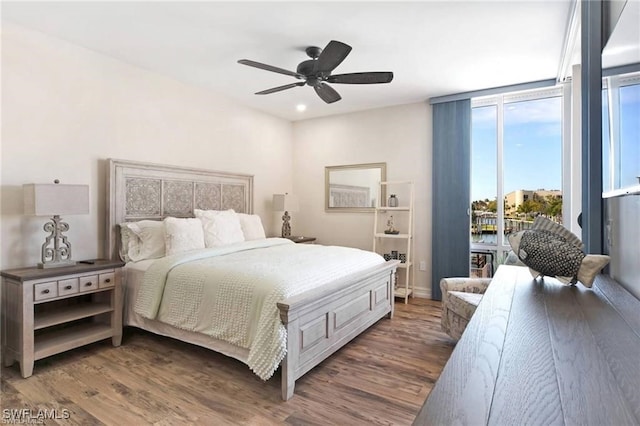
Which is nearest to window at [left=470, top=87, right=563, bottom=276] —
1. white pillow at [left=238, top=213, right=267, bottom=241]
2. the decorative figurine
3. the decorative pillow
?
the decorative figurine

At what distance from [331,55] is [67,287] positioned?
2.72 m

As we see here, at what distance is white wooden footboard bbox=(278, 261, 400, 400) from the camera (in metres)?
2.25

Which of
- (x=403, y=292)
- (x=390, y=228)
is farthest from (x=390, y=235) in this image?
(x=403, y=292)

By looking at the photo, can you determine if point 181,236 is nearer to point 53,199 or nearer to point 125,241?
point 125,241

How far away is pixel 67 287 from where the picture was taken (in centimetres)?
271

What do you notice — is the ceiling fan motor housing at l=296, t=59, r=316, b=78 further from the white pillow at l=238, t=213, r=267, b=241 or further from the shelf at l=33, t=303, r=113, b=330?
the shelf at l=33, t=303, r=113, b=330

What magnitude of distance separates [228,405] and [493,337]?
1894 millimetres

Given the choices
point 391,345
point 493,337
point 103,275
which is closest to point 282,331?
point 391,345

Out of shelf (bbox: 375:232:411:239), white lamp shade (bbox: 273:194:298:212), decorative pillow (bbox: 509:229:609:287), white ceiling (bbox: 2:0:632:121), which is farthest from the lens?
white lamp shade (bbox: 273:194:298:212)

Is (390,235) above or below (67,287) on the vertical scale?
above

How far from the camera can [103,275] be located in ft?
9.66

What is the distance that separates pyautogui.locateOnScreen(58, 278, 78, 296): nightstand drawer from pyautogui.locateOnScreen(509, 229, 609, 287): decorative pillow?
10.2 feet

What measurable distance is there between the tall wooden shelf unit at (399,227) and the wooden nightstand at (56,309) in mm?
3251

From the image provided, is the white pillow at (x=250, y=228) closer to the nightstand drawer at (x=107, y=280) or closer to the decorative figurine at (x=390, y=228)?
the nightstand drawer at (x=107, y=280)
